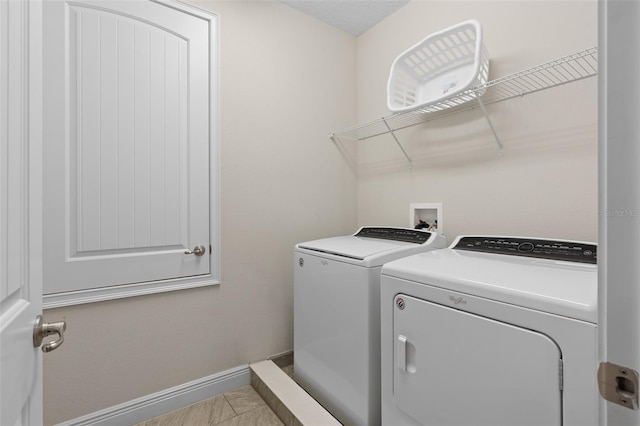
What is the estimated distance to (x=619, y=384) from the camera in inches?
16.0

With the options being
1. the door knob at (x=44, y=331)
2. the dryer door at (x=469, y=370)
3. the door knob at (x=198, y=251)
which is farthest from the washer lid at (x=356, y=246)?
the door knob at (x=44, y=331)

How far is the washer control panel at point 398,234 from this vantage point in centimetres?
171

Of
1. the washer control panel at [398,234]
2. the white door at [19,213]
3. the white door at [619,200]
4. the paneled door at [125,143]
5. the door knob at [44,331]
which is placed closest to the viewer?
the white door at [619,200]

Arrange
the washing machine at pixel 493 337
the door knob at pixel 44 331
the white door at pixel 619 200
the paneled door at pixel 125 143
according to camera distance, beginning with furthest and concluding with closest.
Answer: the paneled door at pixel 125 143
the washing machine at pixel 493 337
the door knob at pixel 44 331
the white door at pixel 619 200

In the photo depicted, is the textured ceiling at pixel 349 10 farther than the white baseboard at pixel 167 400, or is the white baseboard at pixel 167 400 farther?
the textured ceiling at pixel 349 10

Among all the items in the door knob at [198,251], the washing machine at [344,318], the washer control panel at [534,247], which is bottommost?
the washing machine at [344,318]

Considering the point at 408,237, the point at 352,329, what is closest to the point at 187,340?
the point at 352,329

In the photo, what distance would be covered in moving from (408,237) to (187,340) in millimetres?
1404

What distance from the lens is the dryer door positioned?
811 mm

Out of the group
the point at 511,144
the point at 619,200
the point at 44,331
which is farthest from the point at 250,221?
the point at 619,200

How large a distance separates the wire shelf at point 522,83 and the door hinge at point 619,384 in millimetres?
1180

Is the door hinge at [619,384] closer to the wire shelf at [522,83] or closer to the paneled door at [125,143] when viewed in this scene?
the wire shelf at [522,83]

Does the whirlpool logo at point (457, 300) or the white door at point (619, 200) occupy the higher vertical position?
the white door at point (619, 200)

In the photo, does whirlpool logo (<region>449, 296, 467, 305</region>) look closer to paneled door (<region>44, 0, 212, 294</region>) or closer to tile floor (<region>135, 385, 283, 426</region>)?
tile floor (<region>135, 385, 283, 426</region>)
